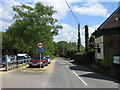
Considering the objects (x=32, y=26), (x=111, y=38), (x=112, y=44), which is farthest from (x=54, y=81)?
(x=32, y=26)

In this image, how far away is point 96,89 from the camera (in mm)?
8992

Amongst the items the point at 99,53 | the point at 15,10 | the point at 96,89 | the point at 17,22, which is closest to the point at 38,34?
the point at 17,22

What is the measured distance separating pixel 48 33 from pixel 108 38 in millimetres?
13092

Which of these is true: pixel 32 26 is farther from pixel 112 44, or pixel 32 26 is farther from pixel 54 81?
pixel 54 81

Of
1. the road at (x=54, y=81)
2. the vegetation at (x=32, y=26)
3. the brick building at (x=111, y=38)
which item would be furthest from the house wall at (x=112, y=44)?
the vegetation at (x=32, y=26)

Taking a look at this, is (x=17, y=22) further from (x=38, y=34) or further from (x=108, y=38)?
(x=108, y=38)

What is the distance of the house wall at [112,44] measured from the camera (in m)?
21.3

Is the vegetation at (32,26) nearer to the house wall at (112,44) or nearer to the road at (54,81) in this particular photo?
the house wall at (112,44)

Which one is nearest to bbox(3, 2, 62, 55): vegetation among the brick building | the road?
the brick building

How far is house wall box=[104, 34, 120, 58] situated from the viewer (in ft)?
69.8

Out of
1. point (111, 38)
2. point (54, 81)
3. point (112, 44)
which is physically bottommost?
point (54, 81)

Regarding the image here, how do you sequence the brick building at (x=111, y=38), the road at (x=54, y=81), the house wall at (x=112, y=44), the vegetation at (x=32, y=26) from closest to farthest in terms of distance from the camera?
the road at (x=54, y=81) → the house wall at (x=112, y=44) → the brick building at (x=111, y=38) → the vegetation at (x=32, y=26)

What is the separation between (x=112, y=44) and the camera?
73.3 ft

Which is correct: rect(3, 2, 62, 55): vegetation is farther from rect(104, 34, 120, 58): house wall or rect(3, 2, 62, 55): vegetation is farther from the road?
the road
